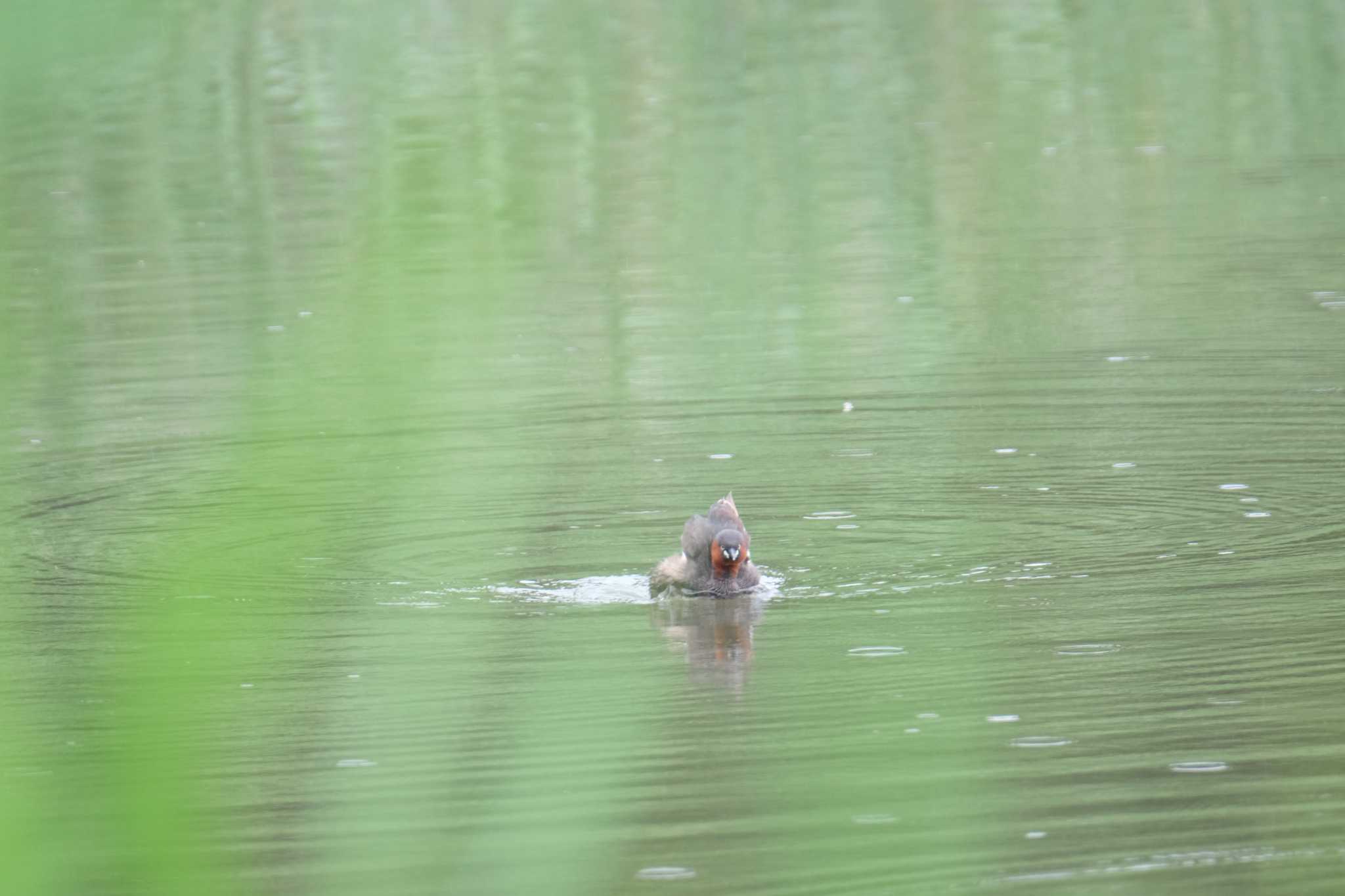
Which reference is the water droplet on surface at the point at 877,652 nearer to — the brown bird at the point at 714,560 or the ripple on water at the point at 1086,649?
the ripple on water at the point at 1086,649

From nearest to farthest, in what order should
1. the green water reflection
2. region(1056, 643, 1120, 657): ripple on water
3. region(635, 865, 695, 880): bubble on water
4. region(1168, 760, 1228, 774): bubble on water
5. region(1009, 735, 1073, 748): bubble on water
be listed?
1. the green water reflection
2. region(635, 865, 695, 880): bubble on water
3. region(1168, 760, 1228, 774): bubble on water
4. region(1009, 735, 1073, 748): bubble on water
5. region(1056, 643, 1120, 657): ripple on water

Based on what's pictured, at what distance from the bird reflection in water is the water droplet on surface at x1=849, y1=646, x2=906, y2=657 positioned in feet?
1.63

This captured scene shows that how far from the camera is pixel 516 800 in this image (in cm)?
274

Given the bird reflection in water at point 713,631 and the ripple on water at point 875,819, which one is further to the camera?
the bird reflection in water at point 713,631

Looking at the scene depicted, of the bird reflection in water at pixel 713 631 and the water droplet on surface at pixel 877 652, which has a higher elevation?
the water droplet on surface at pixel 877 652

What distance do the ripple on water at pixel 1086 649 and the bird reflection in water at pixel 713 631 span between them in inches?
55.9

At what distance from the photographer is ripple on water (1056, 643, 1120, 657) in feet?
32.0

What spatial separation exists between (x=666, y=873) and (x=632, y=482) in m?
8.01

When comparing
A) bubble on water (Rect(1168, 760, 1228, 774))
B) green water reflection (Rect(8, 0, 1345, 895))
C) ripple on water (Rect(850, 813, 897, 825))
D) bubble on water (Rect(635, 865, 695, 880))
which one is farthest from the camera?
bubble on water (Rect(1168, 760, 1228, 774))

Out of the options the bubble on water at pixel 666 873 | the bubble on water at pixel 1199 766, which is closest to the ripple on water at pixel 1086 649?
the bubble on water at pixel 1199 766

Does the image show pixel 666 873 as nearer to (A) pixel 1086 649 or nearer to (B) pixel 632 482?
(A) pixel 1086 649

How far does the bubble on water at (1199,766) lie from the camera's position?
24.9 ft

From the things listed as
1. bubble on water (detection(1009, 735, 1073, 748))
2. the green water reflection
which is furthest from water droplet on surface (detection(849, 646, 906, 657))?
bubble on water (detection(1009, 735, 1073, 748))

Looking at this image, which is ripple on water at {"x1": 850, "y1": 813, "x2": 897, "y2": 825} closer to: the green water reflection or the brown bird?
the green water reflection
